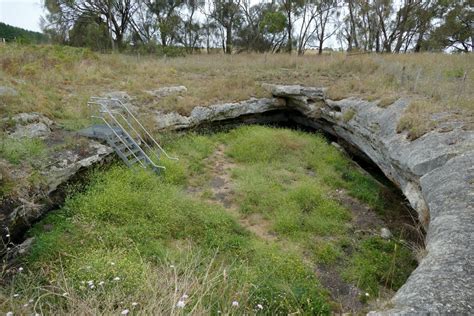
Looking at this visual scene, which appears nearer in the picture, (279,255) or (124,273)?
(124,273)

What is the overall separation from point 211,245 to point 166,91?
7.62 metres

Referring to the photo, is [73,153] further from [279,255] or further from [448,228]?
[448,228]

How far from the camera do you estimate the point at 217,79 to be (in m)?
13.7

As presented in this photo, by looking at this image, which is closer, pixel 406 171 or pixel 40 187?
pixel 40 187

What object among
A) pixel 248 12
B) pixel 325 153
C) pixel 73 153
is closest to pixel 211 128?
pixel 325 153

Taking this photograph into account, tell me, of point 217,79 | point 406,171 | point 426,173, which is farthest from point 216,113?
point 426,173

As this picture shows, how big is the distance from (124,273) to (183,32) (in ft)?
105

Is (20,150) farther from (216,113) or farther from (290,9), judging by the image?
(290,9)

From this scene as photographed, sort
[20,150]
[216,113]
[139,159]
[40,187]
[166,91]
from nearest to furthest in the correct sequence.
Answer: [40,187] < [20,150] < [139,159] < [216,113] < [166,91]

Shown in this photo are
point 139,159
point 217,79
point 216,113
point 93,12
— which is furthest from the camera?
point 93,12

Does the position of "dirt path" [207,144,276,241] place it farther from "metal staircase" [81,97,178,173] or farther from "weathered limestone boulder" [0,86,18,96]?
"weathered limestone boulder" [0,86,18,96]

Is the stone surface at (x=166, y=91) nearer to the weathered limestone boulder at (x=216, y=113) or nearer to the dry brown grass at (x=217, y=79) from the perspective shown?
the dry brown grass at (x=217, y=79)

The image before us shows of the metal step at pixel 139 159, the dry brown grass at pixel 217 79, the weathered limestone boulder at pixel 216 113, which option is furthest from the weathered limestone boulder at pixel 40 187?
the weathered limestone boulder at pixel 216 113

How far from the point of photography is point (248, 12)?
3097cm
